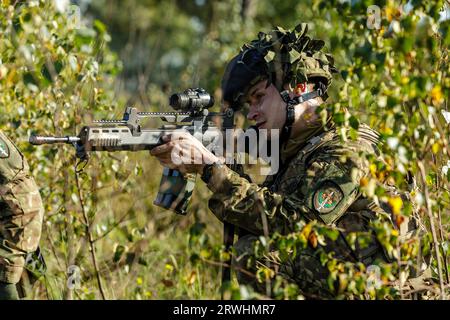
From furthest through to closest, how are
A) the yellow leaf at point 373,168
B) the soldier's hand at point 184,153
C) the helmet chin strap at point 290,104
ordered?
1. the helmet chin strap at point 290,104
2. the soldier's hand at point 184,153
3. the yellow leaf at point 373,168

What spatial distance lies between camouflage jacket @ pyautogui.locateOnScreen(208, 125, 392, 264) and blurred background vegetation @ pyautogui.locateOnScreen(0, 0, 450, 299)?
24 cm

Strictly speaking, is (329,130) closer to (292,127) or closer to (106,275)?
(292,127)

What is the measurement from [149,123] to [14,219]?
12.5ft

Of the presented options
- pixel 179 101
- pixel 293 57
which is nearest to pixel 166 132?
pixel 179 101

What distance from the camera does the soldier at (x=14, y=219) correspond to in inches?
Answer: 167

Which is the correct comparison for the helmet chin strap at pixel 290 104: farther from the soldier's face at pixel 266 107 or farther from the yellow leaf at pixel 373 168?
the yellow leaf at pixel 373 168

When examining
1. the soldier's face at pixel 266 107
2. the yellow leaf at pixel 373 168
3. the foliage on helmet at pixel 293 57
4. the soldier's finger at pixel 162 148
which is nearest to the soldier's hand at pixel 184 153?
the soldier's finger at pixel 162 148

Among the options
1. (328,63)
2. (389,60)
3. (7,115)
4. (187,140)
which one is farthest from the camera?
(7,115)

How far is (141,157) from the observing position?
6.97 m

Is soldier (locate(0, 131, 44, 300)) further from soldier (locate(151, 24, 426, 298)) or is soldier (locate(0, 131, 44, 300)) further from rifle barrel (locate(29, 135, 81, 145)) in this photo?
soldier (locate(151, 24, 426, 298))

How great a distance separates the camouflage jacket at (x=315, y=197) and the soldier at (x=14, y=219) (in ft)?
3.78

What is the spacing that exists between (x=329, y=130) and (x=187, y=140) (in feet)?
2.51

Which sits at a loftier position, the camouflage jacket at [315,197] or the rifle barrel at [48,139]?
the rifle barrel at [48,139]

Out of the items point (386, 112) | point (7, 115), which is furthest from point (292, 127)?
point (7, 115)
